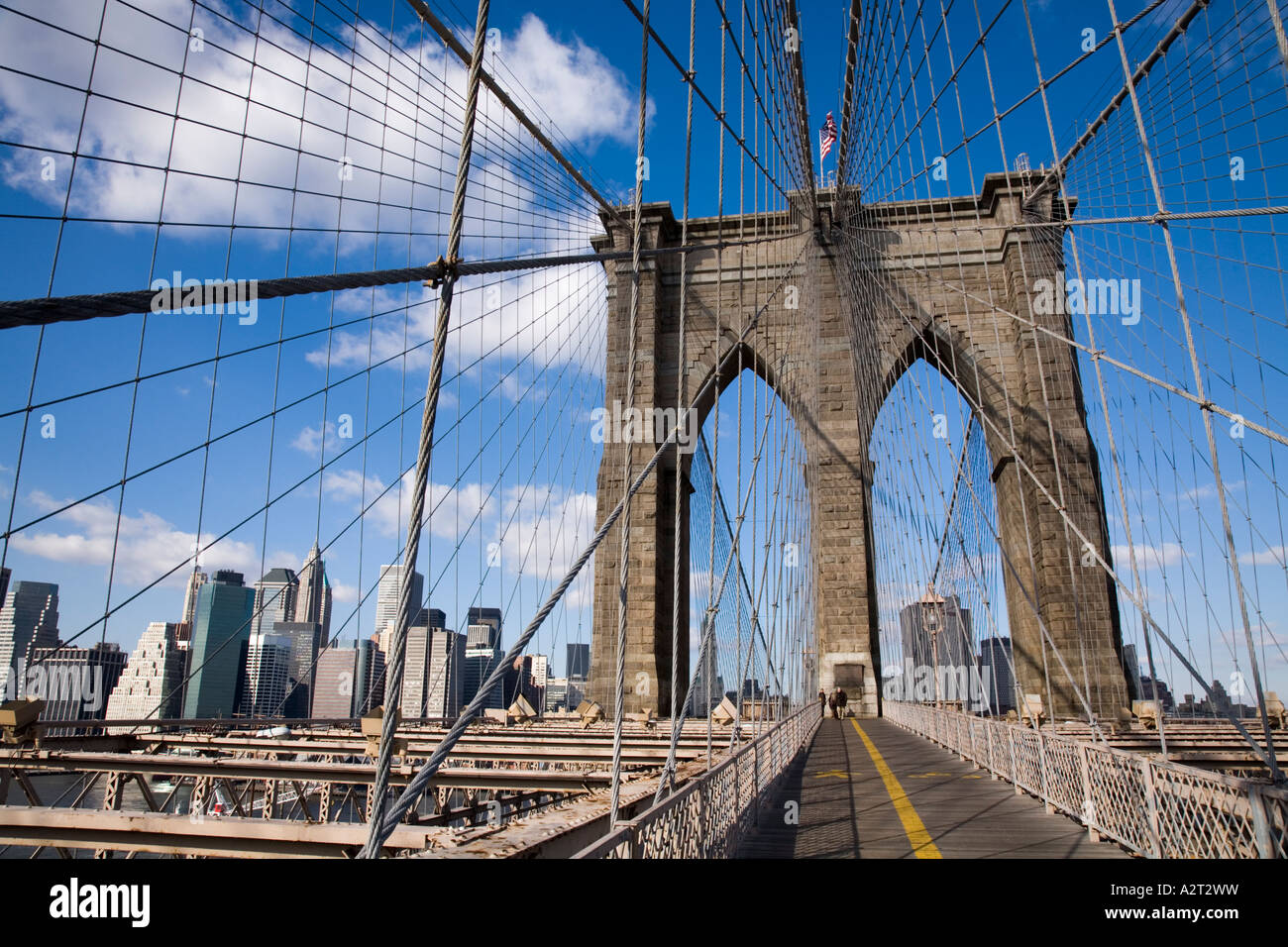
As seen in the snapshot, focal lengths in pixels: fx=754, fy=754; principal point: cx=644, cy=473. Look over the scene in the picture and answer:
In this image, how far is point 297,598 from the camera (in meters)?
15.3

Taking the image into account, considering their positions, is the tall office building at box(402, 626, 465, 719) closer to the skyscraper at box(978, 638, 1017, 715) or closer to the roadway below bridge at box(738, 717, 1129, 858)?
the roadway below bridge at box(738, 717, 1129, 858)

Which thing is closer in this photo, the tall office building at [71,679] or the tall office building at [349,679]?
the tall office building at [71,679]

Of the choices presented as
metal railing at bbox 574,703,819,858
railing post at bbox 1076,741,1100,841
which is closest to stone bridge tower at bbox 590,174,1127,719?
metal railing at bbox 574,703,819,858

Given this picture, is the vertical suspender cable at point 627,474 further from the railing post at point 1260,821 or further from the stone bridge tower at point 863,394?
the stone bridge tower at point 863,394

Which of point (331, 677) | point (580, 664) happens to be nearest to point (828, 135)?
point (580, 664)

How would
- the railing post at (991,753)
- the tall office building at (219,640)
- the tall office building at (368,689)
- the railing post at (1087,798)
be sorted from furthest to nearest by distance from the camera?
1. the tall office building at (219,640)
2. the tall office building at (368,689)
3. the railing post at (991,753)
4. the railing post at (1087,798)

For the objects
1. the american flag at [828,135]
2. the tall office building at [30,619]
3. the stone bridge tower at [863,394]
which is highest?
the american flag at [828,135]

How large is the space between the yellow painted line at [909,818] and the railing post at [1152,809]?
1053 mm

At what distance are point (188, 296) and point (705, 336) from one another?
18.5 m

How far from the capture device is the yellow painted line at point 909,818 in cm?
425

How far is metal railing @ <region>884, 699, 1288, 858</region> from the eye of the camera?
9.60ft

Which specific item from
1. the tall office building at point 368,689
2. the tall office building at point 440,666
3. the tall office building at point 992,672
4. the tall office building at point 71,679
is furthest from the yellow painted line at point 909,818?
the tall office building at point 71,679

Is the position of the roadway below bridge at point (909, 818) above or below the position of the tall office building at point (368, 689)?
below
